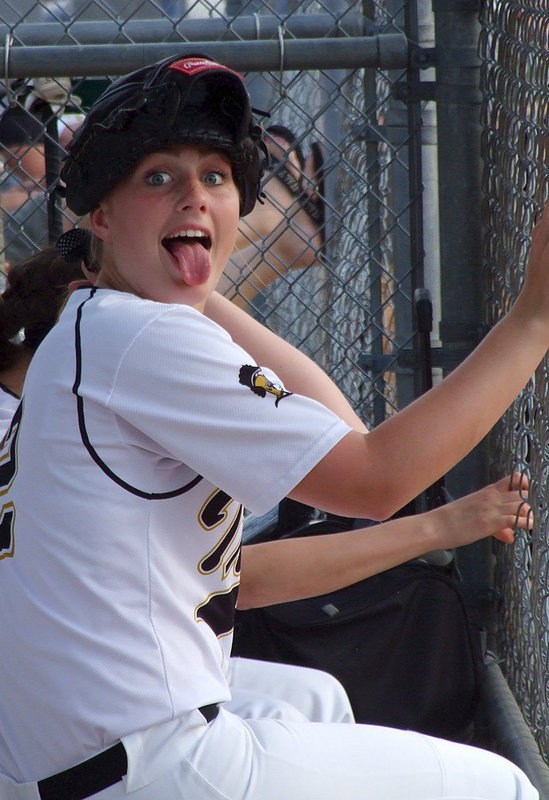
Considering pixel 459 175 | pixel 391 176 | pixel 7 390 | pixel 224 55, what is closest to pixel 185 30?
pixel 224 55

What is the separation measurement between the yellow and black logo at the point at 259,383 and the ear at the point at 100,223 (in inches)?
14.6

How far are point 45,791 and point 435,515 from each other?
878 millimetres

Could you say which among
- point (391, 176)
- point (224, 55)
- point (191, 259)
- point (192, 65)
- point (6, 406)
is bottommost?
point (6, 406)

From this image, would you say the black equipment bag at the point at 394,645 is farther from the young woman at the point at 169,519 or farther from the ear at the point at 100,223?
the ear at the point at 100,223

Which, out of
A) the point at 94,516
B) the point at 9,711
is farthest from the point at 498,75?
the point at 9,711

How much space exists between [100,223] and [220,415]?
43 cm

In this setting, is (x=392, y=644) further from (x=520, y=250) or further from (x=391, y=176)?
(x=391, y=176)

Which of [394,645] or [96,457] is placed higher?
[96,457]

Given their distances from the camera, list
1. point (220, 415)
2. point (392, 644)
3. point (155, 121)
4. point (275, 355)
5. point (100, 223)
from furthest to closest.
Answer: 1. point (392, 644)
2. point (275, 355)
3. point (100, 223)
4. point (155, 121)
5. point (220, 415)

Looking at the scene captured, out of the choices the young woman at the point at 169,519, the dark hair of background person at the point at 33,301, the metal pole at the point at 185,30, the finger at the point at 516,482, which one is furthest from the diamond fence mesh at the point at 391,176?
the young woman at the point at 169,519

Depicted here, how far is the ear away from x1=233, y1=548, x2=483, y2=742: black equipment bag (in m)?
1.08

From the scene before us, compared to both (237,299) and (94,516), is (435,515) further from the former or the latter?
(237,299)

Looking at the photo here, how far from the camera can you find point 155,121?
4.98 ft

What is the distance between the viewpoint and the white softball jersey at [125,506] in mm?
1363
